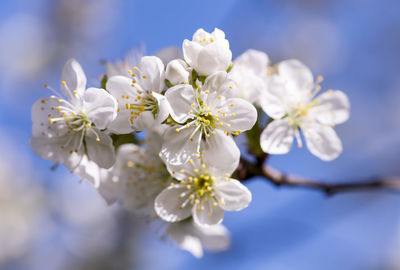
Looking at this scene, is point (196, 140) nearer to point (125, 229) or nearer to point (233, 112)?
point (233, 112)

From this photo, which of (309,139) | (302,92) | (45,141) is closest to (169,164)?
(45,141)

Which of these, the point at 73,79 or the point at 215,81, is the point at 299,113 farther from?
the point at 73,79

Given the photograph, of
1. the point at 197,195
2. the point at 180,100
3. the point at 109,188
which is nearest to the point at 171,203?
the point at 197,195

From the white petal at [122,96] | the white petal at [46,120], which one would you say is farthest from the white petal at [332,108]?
the white petal at [46,120]

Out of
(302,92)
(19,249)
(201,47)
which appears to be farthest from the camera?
(19,249)

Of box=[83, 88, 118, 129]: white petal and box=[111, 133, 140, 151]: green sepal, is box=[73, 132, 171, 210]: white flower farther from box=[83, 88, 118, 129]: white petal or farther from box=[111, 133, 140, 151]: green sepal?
box=[83, 88, 118, 129]: white petal

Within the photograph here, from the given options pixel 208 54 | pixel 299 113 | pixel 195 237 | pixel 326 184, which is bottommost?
pixel 195 237

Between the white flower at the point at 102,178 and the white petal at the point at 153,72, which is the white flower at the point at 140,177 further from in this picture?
the white petal at the point at 153,72
